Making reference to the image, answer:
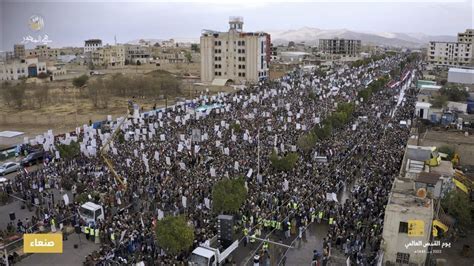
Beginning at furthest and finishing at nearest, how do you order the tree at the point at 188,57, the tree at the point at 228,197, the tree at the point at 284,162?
the tree at the point at 188,57
the tree at the point at 284,162
the tree at the point at 228,197

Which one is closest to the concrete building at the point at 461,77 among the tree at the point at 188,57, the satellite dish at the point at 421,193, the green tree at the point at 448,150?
the green tree at the point at 448,150

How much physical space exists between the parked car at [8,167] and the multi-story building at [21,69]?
49.7 meters

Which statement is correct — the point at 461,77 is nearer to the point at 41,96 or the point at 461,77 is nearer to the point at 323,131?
the point at 323,131

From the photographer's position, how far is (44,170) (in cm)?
1933

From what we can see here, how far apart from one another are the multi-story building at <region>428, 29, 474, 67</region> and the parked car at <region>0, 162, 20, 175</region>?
82045 mm

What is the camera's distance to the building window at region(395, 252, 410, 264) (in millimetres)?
11483

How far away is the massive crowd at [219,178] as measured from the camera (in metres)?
13.0

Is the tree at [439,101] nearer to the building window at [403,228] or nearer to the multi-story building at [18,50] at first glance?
the building window at [403,228]

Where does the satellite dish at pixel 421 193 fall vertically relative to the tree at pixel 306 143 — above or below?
above

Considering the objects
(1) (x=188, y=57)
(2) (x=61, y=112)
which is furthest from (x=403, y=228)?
(1) (x=188, y=57)

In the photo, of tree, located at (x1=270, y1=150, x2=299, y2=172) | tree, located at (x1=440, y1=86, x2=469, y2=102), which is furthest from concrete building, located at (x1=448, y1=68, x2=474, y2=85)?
tree, located at (x1=270, y1=150, x2=299, y2=172)

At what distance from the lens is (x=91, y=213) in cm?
1398

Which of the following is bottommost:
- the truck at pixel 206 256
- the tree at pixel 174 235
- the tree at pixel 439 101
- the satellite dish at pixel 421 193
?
the truck at pixel 206 256

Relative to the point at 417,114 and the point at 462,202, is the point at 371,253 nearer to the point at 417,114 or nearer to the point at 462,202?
the point at 462,202
